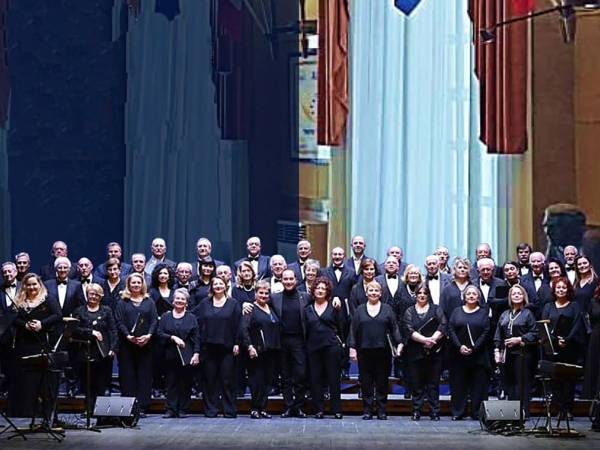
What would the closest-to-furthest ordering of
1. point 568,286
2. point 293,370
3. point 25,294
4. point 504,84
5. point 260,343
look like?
point 25,294
point 568,286
point 260,343
point 293,370
point 504,84

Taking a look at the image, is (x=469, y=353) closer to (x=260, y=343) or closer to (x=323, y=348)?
(x=323, y=348)

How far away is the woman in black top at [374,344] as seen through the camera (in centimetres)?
1562

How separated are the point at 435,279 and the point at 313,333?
4.64 ft

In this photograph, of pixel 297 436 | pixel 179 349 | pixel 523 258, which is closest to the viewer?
pixel 297 436

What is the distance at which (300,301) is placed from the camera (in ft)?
52.1

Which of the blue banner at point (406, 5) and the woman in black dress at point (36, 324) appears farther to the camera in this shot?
the blue banner at point (406, 5)

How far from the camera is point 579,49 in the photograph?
17922mm

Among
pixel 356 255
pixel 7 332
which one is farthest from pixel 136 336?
pixel 356 255

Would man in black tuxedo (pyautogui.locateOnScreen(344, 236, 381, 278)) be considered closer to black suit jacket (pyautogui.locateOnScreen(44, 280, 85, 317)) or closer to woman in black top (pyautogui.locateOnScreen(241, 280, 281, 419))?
woman in black top (pyautogui.locateOnScreen(241, 280, 281, 419))

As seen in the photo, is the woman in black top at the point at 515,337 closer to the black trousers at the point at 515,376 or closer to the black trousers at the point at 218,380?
the black trousers at the point at 515,376

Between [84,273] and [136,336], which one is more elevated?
[84,273]

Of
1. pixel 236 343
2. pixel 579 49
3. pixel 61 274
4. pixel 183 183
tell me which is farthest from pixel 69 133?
pixel 579 49

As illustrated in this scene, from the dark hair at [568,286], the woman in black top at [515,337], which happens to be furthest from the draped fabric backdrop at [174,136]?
the dark hair at [568,286]

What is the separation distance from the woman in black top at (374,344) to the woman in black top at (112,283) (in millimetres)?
2354
